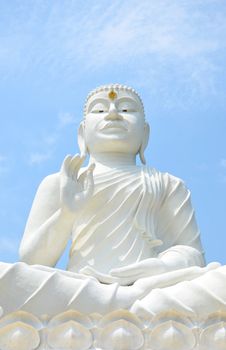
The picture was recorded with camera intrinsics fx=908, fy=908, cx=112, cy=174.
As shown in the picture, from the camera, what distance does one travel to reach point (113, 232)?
570cm

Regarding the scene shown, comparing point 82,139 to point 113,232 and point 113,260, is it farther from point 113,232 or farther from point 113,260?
point 113,260

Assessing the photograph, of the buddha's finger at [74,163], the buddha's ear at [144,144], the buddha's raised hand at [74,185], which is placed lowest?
the buddha's raised hand at [74,185]

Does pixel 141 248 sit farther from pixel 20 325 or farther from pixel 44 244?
pixel 20 325

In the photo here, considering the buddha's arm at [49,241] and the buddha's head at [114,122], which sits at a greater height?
the buddha's head at [114,122]

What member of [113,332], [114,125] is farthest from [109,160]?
[113,332]

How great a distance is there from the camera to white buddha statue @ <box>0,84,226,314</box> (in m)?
4.59

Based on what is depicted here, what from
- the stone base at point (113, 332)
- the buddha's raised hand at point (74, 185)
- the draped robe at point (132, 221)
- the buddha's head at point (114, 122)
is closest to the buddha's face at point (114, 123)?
the buddha's head at point (114, 122)

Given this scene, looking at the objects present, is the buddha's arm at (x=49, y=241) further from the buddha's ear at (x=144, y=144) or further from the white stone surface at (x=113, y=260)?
the buddha's ear at (x=144, y=144)

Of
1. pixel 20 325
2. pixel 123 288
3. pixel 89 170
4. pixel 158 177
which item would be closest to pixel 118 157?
pixel 158 177

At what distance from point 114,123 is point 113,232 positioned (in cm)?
81

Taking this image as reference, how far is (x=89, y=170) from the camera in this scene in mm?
5484

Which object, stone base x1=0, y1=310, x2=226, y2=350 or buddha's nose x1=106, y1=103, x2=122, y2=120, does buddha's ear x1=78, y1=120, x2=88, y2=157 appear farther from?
stone base x1=0, y1=310, x2=226, y2=350

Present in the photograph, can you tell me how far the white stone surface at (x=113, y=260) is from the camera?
444cm

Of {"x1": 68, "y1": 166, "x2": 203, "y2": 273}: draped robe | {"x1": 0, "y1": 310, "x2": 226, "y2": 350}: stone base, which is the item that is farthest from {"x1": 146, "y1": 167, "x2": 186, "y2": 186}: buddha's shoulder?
{"x1": 0, "y1": 310, "x2": 226, "y2": 350}: stone base
